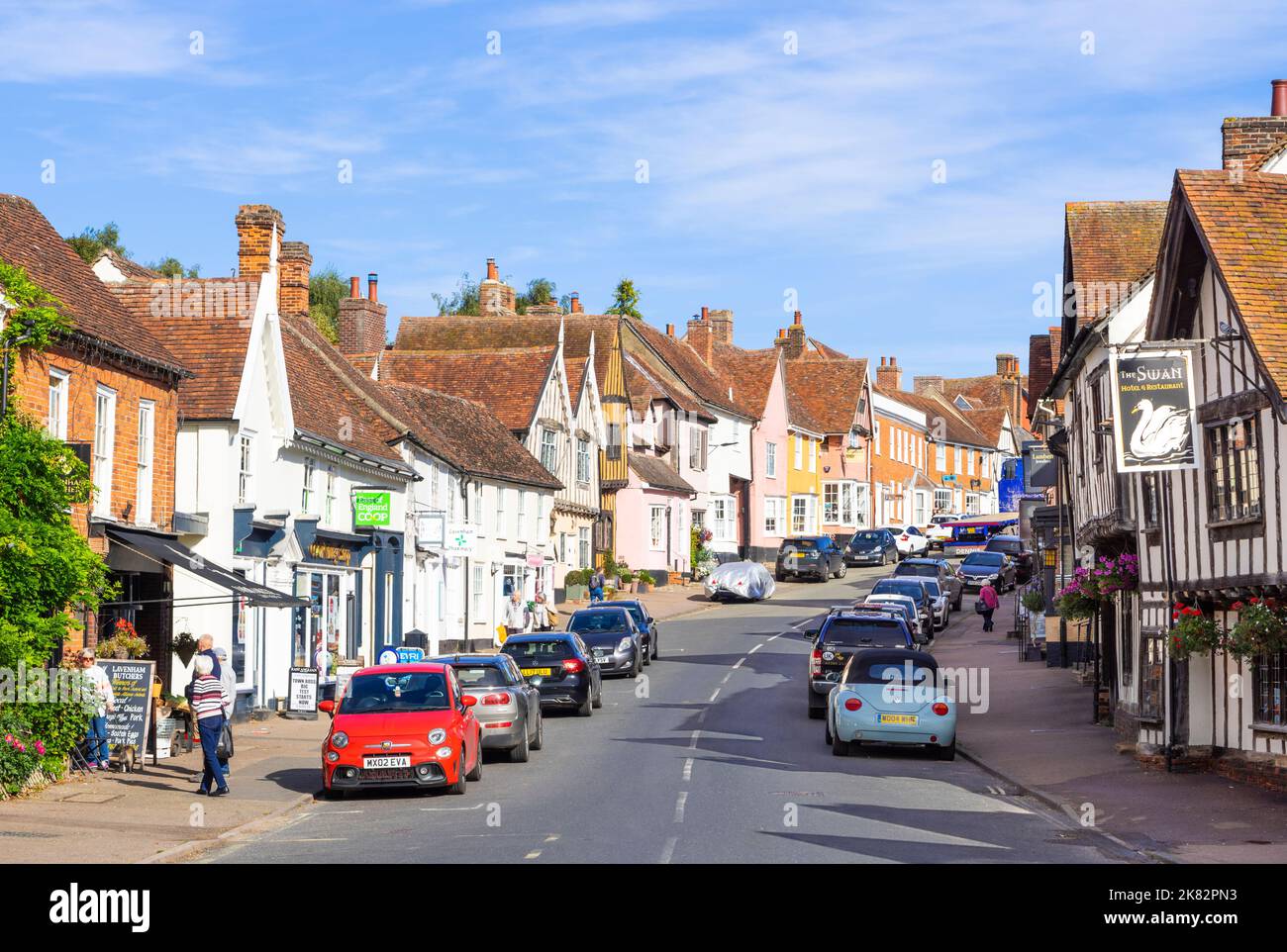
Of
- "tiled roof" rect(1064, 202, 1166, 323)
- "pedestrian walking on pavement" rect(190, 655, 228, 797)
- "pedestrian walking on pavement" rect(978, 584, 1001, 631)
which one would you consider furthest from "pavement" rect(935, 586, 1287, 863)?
"pedestrian walking on pavement" rect(978, 584, 1001, 631)

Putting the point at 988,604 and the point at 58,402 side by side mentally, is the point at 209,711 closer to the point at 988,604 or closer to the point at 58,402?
the point at 58,402

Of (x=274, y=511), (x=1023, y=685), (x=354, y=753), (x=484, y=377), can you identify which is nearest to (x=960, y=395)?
(x=484, y=377)

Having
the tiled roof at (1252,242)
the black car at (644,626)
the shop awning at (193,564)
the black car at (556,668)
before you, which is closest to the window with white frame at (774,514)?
the black car at (644,626)

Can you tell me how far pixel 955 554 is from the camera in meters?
80.9

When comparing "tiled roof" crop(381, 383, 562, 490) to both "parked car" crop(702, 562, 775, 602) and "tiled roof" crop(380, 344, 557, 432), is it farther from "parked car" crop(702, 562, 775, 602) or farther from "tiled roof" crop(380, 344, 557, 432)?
"parked car" crop(702, 562, 775, 602)

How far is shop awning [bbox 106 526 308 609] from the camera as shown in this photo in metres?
24.2

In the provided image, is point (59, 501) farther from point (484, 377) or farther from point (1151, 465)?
point (484, 377)

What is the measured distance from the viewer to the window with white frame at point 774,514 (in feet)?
266

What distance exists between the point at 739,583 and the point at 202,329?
32295 mm

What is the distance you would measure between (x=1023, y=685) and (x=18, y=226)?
23.1 meters

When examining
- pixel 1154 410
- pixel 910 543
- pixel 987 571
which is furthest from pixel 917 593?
pixel 910 543

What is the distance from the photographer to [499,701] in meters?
23.9

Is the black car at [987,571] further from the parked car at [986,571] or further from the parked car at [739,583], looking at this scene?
the parked car at [739,583]
